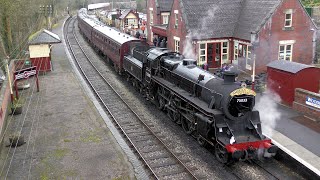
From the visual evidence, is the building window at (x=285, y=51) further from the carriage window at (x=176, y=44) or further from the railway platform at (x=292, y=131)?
the carriage window at (x=176, y=44)

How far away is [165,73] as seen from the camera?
1658 cm

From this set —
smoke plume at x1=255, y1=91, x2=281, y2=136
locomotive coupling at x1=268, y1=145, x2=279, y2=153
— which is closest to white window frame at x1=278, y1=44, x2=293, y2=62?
smoke plume at x1=255, y1=91, x2=281, y2=136

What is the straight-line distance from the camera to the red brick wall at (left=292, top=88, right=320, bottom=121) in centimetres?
1514

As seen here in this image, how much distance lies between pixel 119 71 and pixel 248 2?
450 inches

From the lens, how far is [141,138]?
1403cm

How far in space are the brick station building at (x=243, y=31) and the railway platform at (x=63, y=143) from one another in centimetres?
1029

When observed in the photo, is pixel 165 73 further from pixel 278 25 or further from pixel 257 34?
pixel 278 25

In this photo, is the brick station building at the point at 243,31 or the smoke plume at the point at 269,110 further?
the brick station building at the point at 243,31

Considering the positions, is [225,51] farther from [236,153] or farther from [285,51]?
[236,153]

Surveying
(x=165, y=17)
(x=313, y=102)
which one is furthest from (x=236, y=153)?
(x=165, y=17)

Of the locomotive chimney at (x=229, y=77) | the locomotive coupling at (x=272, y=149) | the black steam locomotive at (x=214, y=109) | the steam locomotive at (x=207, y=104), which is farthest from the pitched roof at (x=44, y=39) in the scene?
the locomotive coupling at (x=272, y=149)

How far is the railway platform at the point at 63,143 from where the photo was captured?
11.0 meters

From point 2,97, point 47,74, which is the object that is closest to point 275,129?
point 2,97

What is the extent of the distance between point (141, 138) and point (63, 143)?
3.16m
